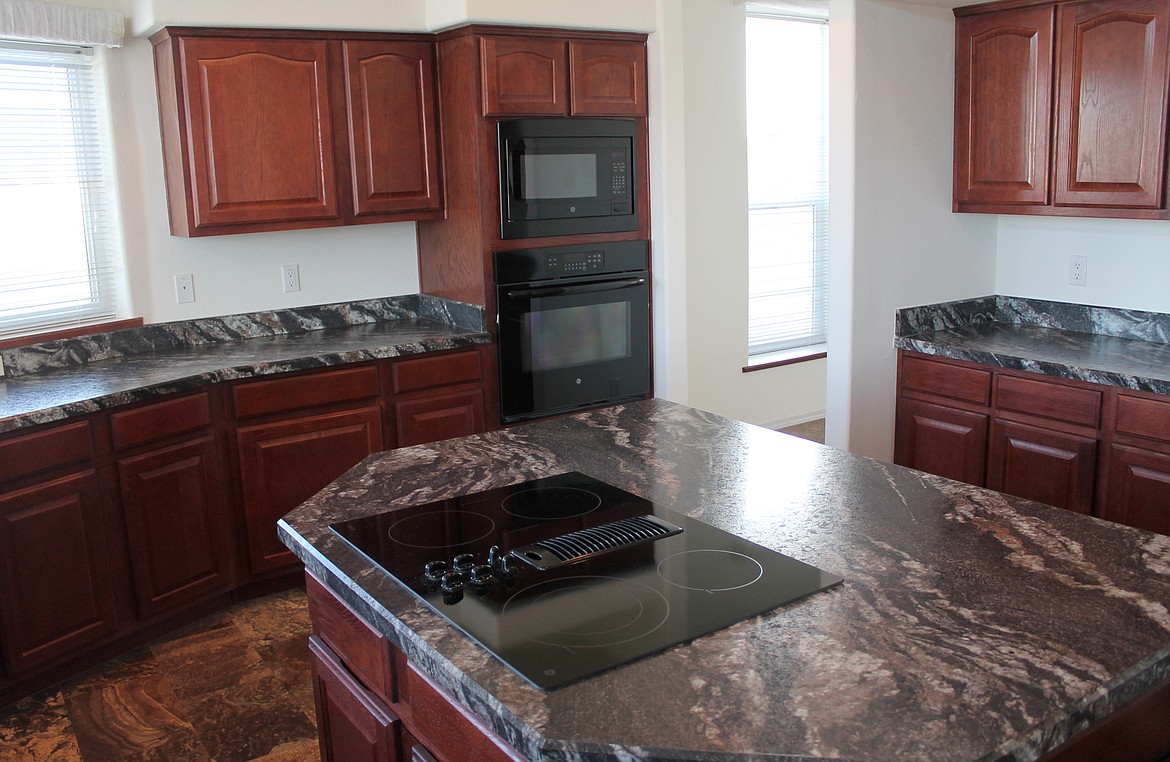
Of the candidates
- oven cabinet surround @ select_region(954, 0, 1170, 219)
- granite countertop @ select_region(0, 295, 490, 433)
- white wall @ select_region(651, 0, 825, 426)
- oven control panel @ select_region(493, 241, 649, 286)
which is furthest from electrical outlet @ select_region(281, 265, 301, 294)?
oven cabinet surround @ select_region(954, 0, 1170, 219)

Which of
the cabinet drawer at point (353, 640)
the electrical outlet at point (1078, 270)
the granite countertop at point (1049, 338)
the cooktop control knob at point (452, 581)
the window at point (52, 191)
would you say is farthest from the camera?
the electrical outlet at point (1078, 270)

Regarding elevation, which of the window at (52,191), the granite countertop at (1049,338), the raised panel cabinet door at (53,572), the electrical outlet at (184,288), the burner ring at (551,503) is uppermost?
the window at (52,191)

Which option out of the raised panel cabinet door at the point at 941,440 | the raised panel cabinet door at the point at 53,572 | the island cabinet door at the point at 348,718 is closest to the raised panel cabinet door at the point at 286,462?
the raised panel cabinet door at the point at 53,572

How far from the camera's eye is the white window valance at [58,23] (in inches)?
128

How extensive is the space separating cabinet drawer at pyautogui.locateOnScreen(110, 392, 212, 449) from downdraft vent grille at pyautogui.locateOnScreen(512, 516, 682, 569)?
191 centimetres

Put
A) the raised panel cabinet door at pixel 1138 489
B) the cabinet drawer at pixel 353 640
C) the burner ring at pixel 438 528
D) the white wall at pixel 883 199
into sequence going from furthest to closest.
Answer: the white wall at pixel 883 199 → the raised panel cabinet door at pixel 1138 489 → the burner ring at pixel 438 528 → the cabinet drawer at pixel 353 640

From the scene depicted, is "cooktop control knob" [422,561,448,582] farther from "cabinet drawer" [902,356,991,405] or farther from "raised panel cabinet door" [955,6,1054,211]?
"raised panel cabinet door" [955,6,1054,211]

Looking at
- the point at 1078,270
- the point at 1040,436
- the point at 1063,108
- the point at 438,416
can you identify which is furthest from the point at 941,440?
the point at 438,416

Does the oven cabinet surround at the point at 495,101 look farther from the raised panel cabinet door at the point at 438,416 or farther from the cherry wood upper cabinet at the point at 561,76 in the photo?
the raised panel cabinet door at the point at 438,416

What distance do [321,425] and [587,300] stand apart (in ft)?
3.96

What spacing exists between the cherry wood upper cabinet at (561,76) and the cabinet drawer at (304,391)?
111 centimetres

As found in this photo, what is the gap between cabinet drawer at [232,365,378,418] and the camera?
3484mm

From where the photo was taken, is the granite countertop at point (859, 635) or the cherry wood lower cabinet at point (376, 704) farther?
the cherry wood lower cabinet at point (376, 704)

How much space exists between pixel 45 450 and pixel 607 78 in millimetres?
2481
